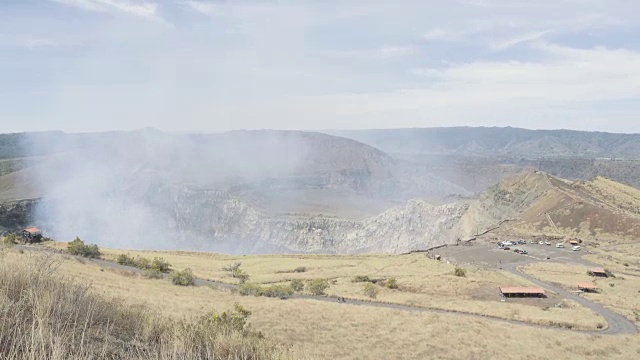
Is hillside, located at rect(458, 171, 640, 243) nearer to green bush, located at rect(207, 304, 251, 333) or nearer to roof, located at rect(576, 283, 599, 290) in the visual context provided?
roof, located at rect(576, 283, 599, 290)

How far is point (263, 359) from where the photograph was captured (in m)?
7.20

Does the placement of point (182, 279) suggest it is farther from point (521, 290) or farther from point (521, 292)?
point (521, 290)

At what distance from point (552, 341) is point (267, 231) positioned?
137 meters

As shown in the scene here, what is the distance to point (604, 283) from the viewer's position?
61.9 meters

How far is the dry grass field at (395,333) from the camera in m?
28.3

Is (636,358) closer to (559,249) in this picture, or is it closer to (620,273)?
(620,273)

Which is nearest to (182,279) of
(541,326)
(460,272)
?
(541,326)

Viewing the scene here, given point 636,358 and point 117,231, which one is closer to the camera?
point 636,358

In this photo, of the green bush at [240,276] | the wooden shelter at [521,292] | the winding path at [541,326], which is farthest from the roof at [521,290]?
the green bush at [240,276]

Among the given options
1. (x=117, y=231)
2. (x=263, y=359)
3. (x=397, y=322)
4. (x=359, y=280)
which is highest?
(x=263, y=359)

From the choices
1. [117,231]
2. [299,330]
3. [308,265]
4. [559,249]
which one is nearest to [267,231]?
[117,231]

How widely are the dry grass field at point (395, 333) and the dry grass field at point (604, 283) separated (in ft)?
46.2

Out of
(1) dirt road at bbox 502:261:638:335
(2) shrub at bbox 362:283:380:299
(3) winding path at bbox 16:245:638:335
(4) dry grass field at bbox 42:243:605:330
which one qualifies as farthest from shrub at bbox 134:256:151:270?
(1) dirt road at bbox 502:261:638:335

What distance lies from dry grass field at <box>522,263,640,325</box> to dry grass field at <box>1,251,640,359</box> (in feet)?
46.2
